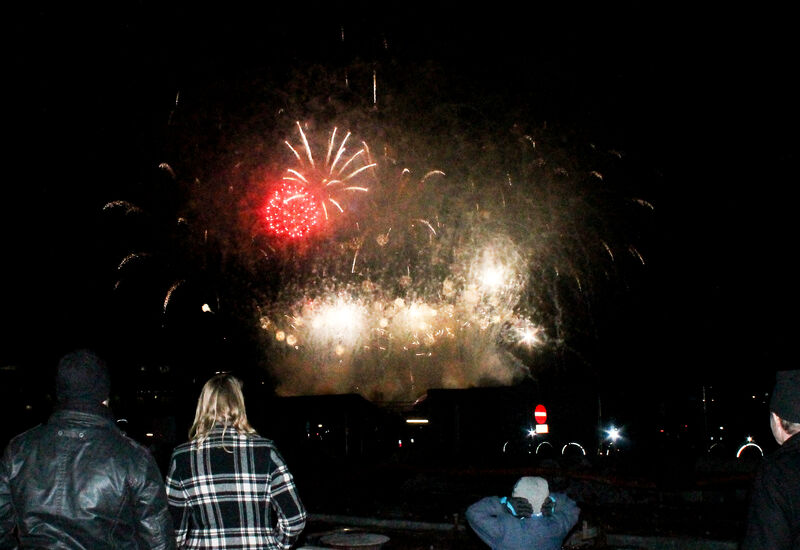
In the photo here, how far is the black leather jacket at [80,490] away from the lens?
11.8 ft

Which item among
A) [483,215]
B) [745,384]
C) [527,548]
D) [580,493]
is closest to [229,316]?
[483,215]

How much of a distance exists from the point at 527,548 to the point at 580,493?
10547 millimetres

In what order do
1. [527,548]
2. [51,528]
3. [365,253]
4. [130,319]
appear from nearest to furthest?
1. [51,528]
2. [527,548]
3. [365,253]
4. [130,319]

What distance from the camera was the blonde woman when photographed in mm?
4324

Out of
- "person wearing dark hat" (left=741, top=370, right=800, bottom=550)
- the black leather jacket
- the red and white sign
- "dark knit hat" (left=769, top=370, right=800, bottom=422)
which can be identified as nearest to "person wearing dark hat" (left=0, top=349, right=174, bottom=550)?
the black leather jacket

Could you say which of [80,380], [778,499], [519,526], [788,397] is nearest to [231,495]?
[80,380]

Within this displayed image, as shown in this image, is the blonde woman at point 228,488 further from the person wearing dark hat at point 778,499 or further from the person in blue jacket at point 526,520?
the person wearing dark hat at point 778,499

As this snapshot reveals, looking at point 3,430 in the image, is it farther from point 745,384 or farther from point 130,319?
point 745,384

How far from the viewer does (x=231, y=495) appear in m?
4.34

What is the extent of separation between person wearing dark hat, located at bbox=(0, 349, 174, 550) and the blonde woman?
593mm

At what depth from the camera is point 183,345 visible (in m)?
50.6

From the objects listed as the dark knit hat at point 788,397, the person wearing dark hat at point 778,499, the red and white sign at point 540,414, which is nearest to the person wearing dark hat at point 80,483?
the person wearing dark hat at point 778,499

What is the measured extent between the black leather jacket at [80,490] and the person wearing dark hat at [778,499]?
105 inches

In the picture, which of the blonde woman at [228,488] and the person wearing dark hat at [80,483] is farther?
the blonde woman at [228,488]
